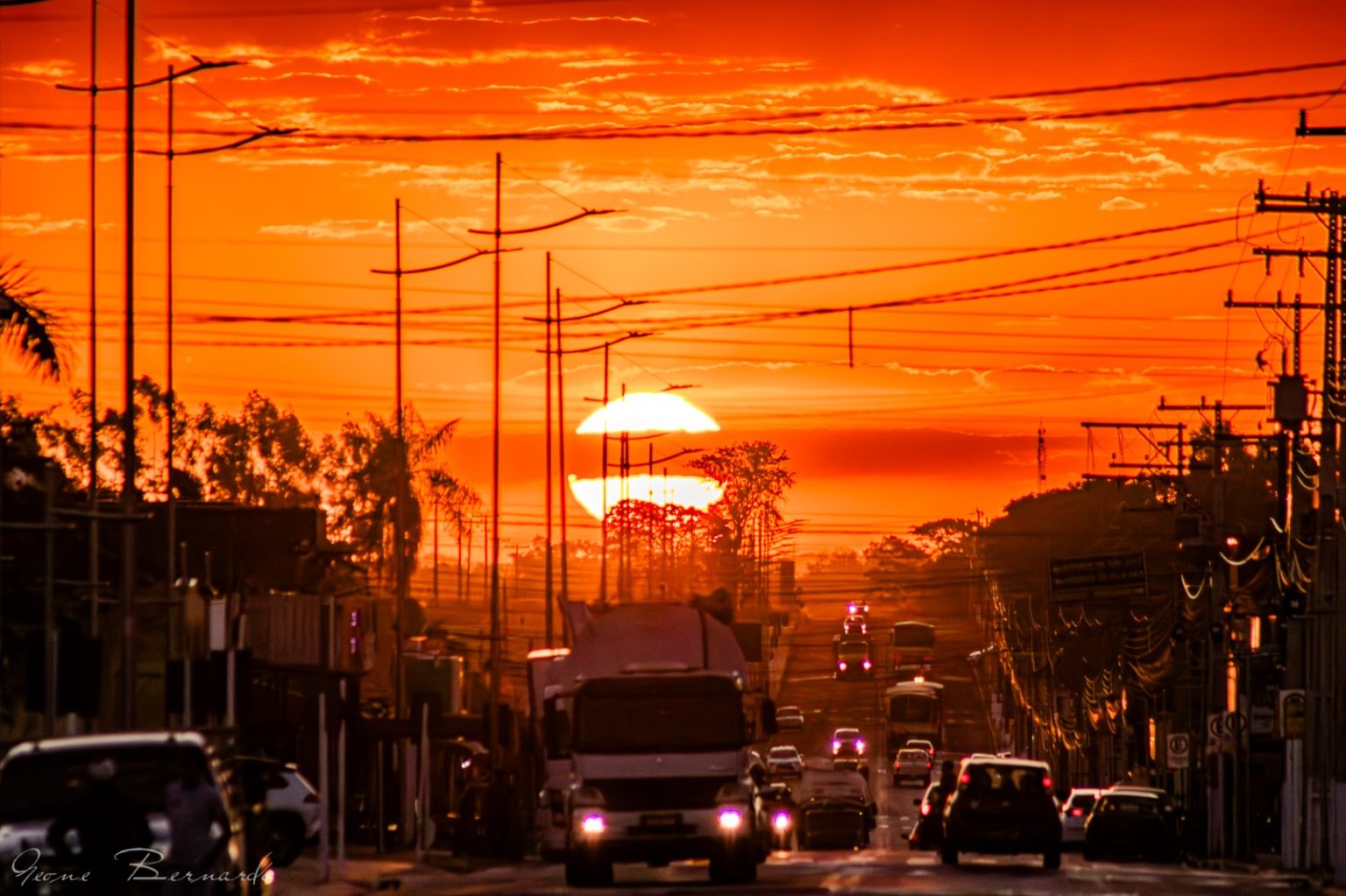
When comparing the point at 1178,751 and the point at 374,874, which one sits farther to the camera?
the point at 1178,751

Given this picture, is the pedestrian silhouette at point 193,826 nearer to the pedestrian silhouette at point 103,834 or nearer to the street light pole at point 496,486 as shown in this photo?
the pedestrian silhouette at point 103,834

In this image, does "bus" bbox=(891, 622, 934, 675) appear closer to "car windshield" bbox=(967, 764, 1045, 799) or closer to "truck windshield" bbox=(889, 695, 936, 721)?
"truck windshield" bbox=(889, 695, 936, 721)

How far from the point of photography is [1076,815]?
5241 centimetres

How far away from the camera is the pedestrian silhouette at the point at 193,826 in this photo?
17594 millimetres

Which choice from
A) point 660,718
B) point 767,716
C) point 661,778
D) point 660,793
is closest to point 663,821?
point 660,793

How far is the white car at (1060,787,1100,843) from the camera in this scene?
2019 inches

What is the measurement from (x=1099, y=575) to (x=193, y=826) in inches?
2903

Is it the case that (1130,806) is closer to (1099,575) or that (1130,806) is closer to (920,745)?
(1099,575)

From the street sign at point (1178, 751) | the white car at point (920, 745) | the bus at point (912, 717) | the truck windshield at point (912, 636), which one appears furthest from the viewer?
the truck windshield at point (912, 636)

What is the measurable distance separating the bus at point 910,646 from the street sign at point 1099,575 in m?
75.0

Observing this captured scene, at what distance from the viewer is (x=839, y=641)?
13775 cm

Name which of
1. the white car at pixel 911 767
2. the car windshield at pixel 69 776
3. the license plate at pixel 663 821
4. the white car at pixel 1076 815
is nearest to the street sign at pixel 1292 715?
the white car at pixel 1076 815

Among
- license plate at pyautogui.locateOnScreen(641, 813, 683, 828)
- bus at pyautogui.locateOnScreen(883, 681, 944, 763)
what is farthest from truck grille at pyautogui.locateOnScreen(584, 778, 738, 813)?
bus at pyautogui.locateOnScreen(883, 681, 944, 763)

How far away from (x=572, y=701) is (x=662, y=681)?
1.74m
